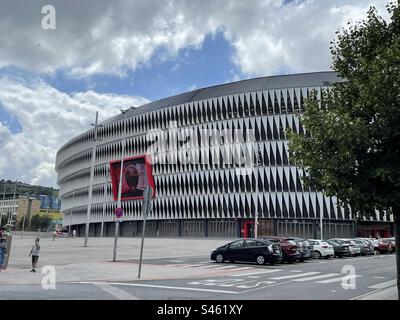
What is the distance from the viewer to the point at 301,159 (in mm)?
9391

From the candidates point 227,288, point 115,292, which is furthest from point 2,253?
point 227,288

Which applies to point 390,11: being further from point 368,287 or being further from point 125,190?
point 125,190

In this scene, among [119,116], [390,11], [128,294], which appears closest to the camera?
[390,11]

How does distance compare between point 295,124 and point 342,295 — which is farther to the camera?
point 295,124

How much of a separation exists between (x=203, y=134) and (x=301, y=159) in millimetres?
64032

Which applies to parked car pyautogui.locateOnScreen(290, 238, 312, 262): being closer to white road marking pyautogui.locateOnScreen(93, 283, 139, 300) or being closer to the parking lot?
the parking lot

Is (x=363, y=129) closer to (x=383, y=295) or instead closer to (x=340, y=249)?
(x=383, y=295)

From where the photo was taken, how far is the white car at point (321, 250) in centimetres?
2895

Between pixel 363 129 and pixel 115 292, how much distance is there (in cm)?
844

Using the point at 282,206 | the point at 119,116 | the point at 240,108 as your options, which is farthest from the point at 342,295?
the point at 119,116

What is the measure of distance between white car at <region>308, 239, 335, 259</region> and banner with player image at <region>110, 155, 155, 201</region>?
171ft

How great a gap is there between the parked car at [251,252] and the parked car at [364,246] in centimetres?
1360

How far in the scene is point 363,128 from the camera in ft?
25.6

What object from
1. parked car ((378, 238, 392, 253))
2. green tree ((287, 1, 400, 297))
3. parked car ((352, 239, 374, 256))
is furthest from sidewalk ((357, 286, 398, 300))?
parked car ((378, 238, 392, 253))
